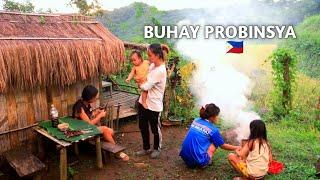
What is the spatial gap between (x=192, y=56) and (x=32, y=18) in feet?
25.6

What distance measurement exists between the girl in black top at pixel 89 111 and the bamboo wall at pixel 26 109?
2.24ft

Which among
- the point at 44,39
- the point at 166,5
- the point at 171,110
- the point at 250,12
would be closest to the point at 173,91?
the point at 171,110

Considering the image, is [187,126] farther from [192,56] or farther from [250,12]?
[250,12]

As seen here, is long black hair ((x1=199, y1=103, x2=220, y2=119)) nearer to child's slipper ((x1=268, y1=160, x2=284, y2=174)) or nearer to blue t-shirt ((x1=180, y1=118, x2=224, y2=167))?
blue t-shirt ((x1=180, y1=118, x2=224, y2=167))

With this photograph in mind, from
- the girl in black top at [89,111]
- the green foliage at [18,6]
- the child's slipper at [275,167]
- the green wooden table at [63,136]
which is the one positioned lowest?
the child's slipper at [275,167]

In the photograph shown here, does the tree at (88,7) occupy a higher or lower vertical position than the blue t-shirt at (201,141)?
higher

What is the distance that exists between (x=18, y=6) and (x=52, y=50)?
346 inches

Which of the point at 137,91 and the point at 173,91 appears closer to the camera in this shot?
the point at 173,91

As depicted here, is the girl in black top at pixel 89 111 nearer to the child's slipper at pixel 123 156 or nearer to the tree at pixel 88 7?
the child's slipper at pixel 123 156

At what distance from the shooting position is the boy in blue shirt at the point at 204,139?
604 centimetres

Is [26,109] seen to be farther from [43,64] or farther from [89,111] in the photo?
[89,111]

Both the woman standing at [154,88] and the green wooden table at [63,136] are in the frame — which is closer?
the green wooden table at [63,136]

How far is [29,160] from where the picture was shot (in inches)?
228

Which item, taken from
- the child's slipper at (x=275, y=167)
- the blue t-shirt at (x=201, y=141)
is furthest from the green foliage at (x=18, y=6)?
the child's slipper at (x=275, y=167)
